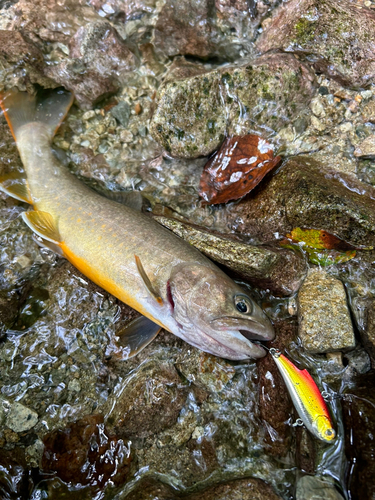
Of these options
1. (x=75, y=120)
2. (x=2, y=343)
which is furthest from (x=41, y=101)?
(x=2, y=343)

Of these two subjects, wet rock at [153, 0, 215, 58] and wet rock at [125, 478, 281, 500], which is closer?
wet rock at [125, 478, 281, 500]

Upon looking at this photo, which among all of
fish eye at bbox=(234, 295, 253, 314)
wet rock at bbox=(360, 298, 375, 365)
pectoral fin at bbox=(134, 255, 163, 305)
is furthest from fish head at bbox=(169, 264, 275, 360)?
wet rock at bbox=(360, 298, 375, 365)

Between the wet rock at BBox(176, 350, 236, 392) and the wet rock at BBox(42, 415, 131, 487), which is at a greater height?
the wet rock at BBox(176, 350, 236, 392)

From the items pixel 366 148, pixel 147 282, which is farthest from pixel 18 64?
pixel 366 148

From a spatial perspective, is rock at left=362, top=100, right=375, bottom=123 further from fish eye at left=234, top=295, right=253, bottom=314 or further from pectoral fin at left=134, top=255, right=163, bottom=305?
pectoral fin at left=134, top=255, right=163, bottom=305

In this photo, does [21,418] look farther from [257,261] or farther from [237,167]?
[237,167]

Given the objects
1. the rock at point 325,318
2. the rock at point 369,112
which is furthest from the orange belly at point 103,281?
the rock at point 369,112

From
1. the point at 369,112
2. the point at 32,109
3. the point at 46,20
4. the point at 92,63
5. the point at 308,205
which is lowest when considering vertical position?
the point at 308,205
